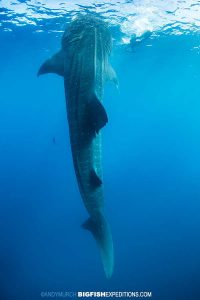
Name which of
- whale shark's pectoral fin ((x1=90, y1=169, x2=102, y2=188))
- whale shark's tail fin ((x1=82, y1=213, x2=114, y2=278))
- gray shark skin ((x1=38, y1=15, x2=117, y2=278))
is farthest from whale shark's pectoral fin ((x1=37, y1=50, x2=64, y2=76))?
whale shark's tail fin ((x1=82, y1=213, x2=114, y2=278))

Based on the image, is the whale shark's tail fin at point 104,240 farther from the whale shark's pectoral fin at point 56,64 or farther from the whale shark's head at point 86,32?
the whale shark's head at point 86,32

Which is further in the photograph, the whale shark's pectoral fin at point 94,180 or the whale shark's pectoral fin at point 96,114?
the whale shark's pectoral fin at point 94,180

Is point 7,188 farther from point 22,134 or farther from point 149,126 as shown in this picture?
point 149,126

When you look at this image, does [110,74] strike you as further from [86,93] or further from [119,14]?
[119,14]

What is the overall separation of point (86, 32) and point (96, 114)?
81 cm

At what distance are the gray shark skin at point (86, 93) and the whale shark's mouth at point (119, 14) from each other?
37.8 ft

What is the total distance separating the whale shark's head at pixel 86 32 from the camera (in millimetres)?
2859

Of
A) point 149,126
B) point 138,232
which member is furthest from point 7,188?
point 149,126

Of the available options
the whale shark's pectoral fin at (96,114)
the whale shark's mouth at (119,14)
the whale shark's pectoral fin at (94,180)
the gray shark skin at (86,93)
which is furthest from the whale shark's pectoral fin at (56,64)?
the whale shark's mouth at (119,14)

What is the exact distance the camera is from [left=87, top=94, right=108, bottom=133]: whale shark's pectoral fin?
104 inches

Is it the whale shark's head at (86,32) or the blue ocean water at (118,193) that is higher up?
the whale shark's head at (86,32)

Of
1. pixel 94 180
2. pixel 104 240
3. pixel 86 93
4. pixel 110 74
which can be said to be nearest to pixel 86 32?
pixel 86 93

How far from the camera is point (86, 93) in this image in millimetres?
2768

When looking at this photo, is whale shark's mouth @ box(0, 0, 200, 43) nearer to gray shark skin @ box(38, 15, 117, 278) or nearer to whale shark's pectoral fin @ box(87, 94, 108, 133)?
gray shark skin @ box(38, 15, 117, 278)
